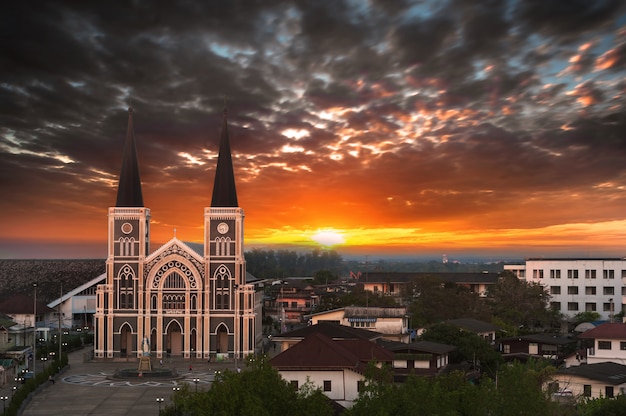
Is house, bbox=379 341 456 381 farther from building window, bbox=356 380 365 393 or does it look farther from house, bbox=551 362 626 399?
house, bbox=551 362 626 399

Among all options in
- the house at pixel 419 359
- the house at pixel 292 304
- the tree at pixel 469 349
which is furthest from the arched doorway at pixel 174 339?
the house at pixel 419 359

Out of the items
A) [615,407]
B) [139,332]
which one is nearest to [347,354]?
[615,407]

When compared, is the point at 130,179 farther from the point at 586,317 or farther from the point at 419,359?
the point at 586,317

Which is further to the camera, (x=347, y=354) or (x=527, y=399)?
(x=347, y=354)

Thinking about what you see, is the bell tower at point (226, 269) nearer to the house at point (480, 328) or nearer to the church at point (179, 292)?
the church at point (179, 292)

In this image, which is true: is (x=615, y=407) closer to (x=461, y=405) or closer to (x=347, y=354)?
(x=461, y=405)

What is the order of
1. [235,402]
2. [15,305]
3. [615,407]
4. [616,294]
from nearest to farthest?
[235,402] < [615,407] < [15,305] < [616,294]
